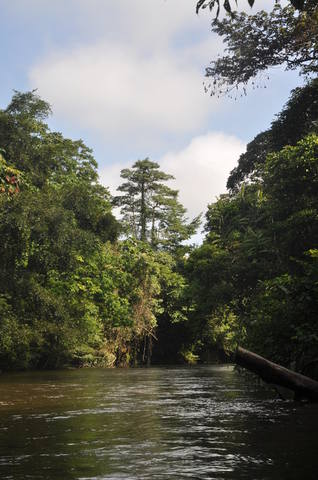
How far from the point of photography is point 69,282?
28.5 metres

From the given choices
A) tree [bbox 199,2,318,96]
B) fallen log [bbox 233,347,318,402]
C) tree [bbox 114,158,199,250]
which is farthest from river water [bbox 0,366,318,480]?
tree [bbox 114,158,199,250]

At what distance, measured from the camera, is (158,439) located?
6980 mm

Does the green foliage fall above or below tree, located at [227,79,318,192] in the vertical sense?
below

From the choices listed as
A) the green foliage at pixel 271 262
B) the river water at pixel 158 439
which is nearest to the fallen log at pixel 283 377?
the river water at pixel 158 439

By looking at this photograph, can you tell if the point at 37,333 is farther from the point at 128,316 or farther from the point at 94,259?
the point at 128,316

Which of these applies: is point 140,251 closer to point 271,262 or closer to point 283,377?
point 271,262

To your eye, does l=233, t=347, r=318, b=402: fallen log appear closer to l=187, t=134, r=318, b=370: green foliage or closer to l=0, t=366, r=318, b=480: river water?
l=0, t=366, r=318, b=480: river water

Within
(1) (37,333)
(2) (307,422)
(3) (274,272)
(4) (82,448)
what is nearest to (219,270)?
(3) (274,272)

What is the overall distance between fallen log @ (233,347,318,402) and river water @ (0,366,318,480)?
632 mm

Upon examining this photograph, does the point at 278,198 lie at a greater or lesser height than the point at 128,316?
greater

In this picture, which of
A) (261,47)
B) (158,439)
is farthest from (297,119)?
(158,439)

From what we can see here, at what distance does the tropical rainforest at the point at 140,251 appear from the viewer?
1966cm

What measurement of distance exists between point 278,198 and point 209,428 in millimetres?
20480

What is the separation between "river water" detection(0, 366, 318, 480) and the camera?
5.10 metres
